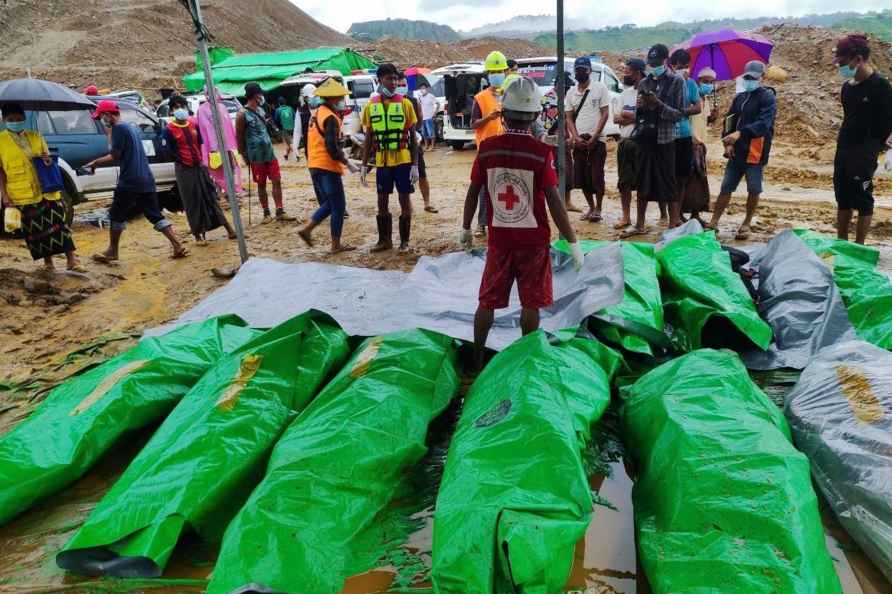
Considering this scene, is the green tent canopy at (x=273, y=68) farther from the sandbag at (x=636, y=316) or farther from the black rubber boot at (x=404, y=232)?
the sandbag at (x=636, y=316)

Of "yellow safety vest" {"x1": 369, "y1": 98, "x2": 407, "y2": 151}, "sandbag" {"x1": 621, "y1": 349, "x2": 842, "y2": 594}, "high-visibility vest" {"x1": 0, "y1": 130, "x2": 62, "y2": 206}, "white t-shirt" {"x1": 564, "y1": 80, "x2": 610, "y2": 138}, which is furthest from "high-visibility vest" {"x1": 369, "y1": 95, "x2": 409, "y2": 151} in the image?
"sandbag" {"x1": 621, "y1": 349, "x2": 842, "y2": 594}

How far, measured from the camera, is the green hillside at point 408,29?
92.1m

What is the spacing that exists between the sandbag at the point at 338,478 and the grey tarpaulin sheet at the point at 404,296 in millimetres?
880

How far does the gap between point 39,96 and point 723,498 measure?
5.83 metres

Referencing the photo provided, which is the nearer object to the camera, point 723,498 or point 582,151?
point 723,498

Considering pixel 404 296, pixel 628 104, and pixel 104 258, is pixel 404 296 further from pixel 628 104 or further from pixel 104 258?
pixel 104 258

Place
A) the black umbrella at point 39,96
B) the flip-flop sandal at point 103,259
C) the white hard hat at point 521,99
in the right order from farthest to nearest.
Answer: the flip-flop sandal at point 103,259 < the black umbrella at point 39,96 < the white hard hat at point 521,99

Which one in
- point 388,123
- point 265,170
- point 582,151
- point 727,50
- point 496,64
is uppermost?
point 727,50

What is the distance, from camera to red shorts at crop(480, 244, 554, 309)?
326 centimetres

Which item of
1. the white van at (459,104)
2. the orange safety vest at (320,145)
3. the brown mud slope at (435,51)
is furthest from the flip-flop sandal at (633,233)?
the brown mud slope at (435,51)

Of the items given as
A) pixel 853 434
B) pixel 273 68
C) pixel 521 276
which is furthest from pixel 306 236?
pixel 273 68

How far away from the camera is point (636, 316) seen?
334 centimetres

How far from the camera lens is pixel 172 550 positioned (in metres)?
2.00

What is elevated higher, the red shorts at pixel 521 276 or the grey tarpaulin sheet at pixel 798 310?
the red shorts at pixel 521 276
